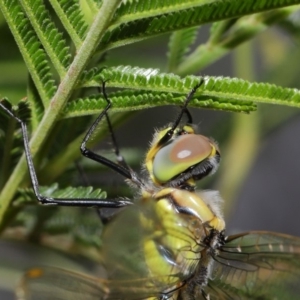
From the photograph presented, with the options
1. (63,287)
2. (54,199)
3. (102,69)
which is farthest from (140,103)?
(63,287)

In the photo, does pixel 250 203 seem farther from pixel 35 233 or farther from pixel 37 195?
pixel 37 195

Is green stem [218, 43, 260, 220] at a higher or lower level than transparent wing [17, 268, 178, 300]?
higher

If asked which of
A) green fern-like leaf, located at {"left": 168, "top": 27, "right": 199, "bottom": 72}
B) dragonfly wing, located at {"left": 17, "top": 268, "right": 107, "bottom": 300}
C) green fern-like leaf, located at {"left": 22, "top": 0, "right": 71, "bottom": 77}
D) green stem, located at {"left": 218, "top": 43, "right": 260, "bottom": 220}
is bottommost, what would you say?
dragonfly wing, located at {"left": 17, "top": 268, "right": 107, "bottom": 300}

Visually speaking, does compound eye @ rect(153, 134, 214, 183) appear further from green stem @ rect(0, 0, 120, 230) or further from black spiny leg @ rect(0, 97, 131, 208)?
green stem @ rect(0, 0, 120, 230)

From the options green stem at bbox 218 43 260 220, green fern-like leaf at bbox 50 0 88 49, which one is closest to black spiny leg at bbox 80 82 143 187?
green fern-like leaf at bbox 50 0 88 49

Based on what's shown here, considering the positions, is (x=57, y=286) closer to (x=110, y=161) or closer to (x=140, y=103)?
(x=110, y=161)

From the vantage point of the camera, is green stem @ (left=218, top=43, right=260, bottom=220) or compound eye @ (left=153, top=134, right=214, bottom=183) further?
green stem @ (left=218, top=43, right=260, bottom=220)

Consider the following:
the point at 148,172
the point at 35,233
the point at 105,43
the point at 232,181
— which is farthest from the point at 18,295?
the point at 232,181
